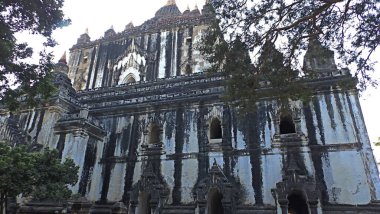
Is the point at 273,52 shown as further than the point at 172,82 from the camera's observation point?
No

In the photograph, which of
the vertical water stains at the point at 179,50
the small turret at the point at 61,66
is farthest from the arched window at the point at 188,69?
the small turret at the point at 61,66

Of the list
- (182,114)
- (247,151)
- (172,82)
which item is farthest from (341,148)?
(172,82)

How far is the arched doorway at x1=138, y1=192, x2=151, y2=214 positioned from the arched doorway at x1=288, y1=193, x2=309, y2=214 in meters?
7.59

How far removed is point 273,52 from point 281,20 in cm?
111

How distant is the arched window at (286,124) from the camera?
17078 mm

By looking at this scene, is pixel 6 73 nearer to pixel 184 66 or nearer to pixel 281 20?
pixel 281 20

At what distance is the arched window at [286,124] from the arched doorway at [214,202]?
4772mm

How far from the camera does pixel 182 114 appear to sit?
1911cm

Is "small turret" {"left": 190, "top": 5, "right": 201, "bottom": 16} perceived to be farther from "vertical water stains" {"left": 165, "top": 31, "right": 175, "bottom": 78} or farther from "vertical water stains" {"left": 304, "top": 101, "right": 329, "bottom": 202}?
"vertical water stains" {"left": 304, "top": 101, "right": 329, "bottom": 202}

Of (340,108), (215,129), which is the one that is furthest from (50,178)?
(340,108)

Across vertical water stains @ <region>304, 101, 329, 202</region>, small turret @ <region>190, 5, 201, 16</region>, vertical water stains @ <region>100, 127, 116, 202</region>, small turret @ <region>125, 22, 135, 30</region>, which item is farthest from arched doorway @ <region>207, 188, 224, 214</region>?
small turret @ <region>125, 22, 135, 30</region>

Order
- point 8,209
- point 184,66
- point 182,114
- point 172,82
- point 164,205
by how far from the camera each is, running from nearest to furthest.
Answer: point 8,209
point 164,205
point 182,114
point 172,82
point 184,66

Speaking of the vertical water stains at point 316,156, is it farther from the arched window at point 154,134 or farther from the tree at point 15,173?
the tree at point 15,173

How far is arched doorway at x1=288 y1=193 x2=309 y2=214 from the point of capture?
15.8 metres
